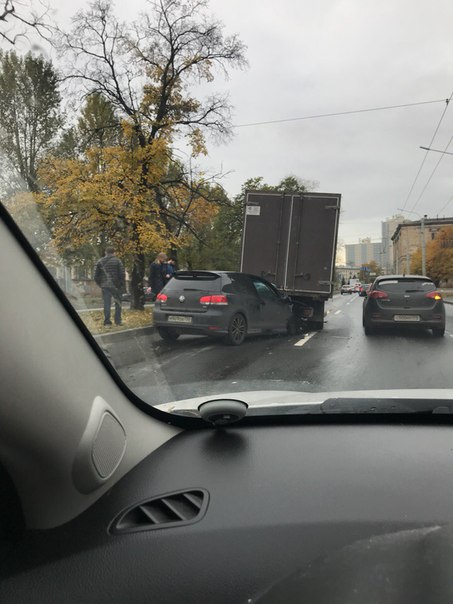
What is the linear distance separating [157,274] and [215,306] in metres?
1.57

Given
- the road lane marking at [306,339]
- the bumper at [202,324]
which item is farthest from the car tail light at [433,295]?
the bumper at [202,324]

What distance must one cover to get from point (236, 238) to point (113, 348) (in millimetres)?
7043

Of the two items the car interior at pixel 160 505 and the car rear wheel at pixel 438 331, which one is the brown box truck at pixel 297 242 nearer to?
the car rear wheel at pixel 438 331

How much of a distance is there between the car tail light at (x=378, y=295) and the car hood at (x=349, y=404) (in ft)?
27.1

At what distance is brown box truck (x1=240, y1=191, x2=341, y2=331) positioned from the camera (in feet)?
35.5

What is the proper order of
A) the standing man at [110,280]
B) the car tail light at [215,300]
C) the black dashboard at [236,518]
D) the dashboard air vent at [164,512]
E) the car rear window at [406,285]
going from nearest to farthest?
the black dashboard at [236,518], the dashboard air vent at [164,512], the standing man at [110,280], the car tail light at [215,300], the car rear window at [406,285]

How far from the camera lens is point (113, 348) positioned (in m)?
2.63

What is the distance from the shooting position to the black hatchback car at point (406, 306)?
10281 millimetres

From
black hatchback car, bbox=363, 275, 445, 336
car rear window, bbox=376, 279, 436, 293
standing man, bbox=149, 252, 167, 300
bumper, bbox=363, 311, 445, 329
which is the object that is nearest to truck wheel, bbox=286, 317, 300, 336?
black hatchback car, bbox=363, 275, 445, 336

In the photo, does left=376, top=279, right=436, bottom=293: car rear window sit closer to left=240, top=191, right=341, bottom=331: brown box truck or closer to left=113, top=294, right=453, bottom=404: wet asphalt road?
left=240, top=191, right=341, bottom=331: brown box truck

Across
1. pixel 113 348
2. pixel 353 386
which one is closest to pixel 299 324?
pixel 353 386

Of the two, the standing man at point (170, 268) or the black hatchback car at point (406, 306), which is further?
the black hatchback car at point (406, 306)

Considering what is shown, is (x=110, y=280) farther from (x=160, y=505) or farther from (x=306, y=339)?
(x=306, y=339)

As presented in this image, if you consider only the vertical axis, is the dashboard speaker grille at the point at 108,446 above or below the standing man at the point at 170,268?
below
